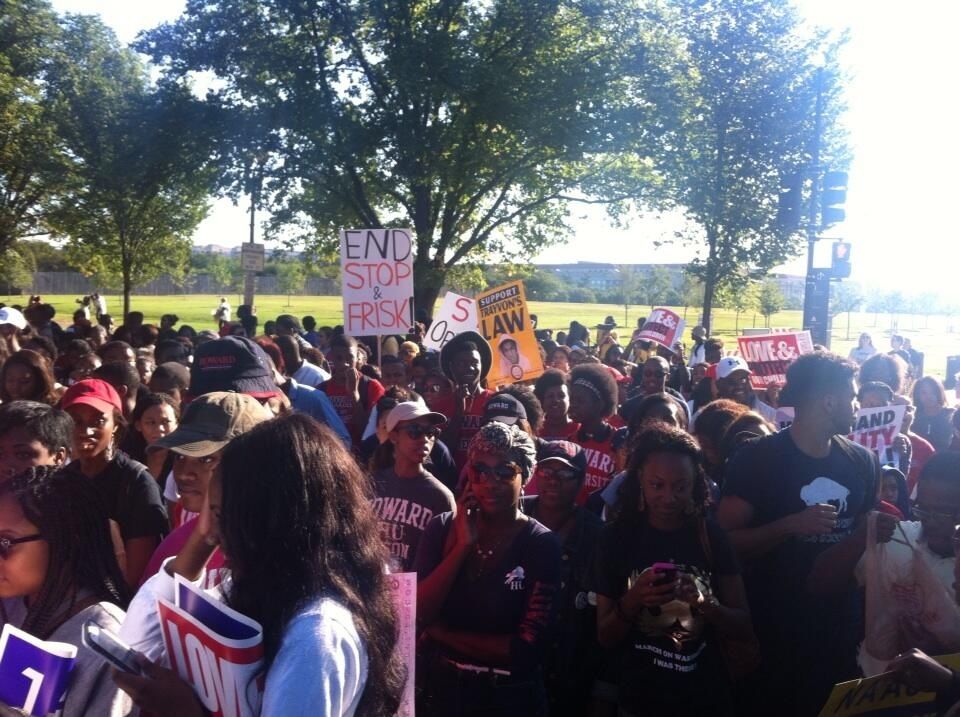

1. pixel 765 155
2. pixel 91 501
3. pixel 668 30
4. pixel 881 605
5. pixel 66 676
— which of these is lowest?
pixel 881 605

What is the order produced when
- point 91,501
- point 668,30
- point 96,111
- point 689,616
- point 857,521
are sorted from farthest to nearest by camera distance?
1. point 96,111
2. point 668,30
3. point 857,521
4. point 689,616
5. point 91,501

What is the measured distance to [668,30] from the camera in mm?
20922

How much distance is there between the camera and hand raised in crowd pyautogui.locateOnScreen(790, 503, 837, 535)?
359 centimetres

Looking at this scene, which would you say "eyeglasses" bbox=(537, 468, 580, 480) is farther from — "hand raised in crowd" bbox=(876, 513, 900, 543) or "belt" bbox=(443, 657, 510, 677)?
"hand raised in crowd" bbox=(876, 513, 900, 543)

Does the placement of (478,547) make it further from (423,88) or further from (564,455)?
(423,88)

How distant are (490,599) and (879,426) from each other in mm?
3896

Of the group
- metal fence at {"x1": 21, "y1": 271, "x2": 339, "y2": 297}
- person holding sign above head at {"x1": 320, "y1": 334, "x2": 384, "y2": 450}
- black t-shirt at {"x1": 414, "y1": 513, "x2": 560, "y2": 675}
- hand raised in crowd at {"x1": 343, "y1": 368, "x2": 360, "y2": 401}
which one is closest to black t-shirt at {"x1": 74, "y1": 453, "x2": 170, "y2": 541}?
black t-shirt at {"x1": 414, "y1": 513, "x2": 560, "y2": 675}

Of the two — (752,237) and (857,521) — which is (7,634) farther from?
(752,237)

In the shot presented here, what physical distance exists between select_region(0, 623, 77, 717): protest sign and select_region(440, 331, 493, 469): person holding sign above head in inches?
168

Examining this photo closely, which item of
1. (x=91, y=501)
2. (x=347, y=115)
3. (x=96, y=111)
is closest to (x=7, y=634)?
(x=91, y=501)

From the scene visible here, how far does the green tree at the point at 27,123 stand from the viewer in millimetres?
24562

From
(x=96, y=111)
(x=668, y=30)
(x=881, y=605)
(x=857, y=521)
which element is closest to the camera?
(x=881, y=605)

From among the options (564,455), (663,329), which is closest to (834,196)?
(663,329)

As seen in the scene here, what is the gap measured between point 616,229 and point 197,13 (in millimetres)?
11183
